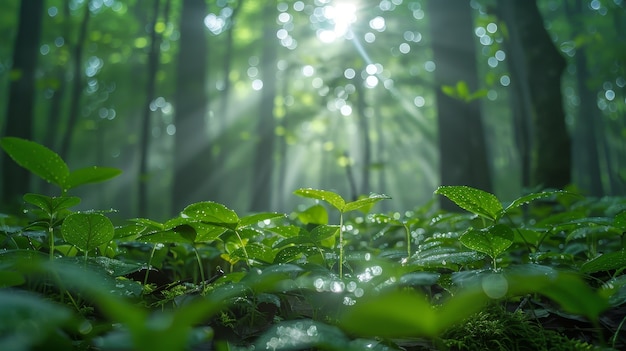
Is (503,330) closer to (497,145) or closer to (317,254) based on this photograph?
(317,254)

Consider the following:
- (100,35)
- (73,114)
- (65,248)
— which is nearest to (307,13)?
(100,35)

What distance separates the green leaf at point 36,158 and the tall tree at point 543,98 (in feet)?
10.8

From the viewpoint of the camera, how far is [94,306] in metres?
1.29

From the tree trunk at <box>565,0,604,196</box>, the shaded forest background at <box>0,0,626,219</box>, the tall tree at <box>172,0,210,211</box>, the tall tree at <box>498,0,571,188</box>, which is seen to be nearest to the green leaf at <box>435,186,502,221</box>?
the shaded forest background at <box>0,0,626,219</box>

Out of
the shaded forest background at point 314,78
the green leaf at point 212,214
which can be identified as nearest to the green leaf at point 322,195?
the green leaf at point 212,214

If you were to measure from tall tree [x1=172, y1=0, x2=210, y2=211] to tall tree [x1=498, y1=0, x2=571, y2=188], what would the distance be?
5074mm

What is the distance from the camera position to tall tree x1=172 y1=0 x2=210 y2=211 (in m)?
7.10

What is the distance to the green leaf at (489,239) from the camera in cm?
116

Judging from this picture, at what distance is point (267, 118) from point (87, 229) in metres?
11.0

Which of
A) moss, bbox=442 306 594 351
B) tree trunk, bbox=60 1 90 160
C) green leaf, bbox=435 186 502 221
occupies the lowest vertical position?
moss, bbox=442 306 594 351

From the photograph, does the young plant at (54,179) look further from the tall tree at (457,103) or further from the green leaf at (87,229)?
the tall tree at (457,103)

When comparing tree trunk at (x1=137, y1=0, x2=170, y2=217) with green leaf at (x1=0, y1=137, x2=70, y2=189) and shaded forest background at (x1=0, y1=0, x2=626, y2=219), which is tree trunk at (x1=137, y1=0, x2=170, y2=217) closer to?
shaded forest background at (x1=0, y1=0, x2=626, y2=219)

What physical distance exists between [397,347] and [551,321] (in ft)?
1.86

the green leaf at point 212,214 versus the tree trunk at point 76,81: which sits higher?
the tree trunk at point 76,81
